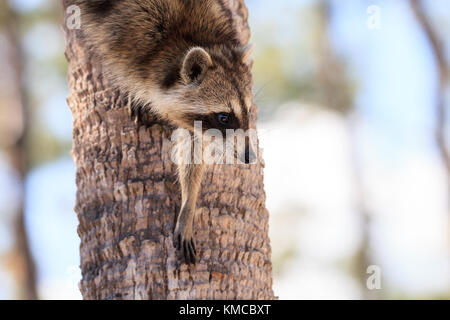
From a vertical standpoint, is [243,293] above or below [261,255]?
below

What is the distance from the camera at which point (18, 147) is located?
1112 centimetres

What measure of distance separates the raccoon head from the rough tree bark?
0.76 ft

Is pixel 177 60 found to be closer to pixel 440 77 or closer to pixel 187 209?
pixel 187 209

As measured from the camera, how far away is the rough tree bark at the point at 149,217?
348 cm

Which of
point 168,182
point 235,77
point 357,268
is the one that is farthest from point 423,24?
point 168,182

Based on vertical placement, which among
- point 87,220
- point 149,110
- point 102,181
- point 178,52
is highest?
point 178,52

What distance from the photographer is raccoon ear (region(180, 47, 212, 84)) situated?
408 centimetres

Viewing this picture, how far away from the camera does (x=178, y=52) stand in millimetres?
4375

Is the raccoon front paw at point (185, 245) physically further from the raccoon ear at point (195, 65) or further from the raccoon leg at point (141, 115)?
the raccoon ear at point (195, 65)

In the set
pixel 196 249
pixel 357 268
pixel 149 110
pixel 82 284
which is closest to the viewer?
pixel 196 249

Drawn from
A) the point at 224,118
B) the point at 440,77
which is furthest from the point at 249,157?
the point at 440,77

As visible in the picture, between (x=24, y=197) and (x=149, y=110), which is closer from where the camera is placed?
(x=149, y=110)

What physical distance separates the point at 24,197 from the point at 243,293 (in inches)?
317

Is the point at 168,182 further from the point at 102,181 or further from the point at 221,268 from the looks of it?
the point at 221,268
